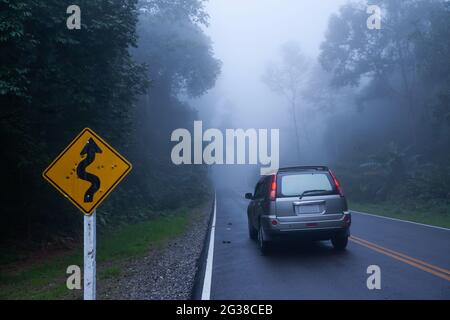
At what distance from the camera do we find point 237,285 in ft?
26.5

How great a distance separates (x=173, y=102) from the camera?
4538cm

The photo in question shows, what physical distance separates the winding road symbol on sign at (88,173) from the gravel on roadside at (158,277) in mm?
1821

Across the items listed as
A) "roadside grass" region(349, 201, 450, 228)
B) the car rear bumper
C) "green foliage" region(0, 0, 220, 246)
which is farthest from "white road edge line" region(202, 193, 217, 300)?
"roadside grass" region(349, 201, 450, 228)

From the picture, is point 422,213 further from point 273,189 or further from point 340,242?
point 273,189

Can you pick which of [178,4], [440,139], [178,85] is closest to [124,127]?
[178,4]

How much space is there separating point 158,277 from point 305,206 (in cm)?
353

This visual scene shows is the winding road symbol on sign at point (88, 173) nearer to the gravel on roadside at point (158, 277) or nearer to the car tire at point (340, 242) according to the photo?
the gravel on roadside at point (158, 277)

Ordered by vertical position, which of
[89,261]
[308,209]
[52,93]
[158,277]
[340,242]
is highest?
[52,93]

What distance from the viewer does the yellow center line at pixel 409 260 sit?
8416 mm

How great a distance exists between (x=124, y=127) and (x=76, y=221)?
3.57m

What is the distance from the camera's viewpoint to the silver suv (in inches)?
404

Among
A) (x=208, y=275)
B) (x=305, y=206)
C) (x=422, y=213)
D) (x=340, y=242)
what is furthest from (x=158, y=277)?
(x=422, y=213)

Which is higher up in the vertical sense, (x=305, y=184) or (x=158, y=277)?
(x=305, y=184)

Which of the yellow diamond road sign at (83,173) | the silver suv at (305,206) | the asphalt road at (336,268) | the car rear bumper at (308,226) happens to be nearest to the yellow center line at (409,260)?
the asphalt road at (336,268)
